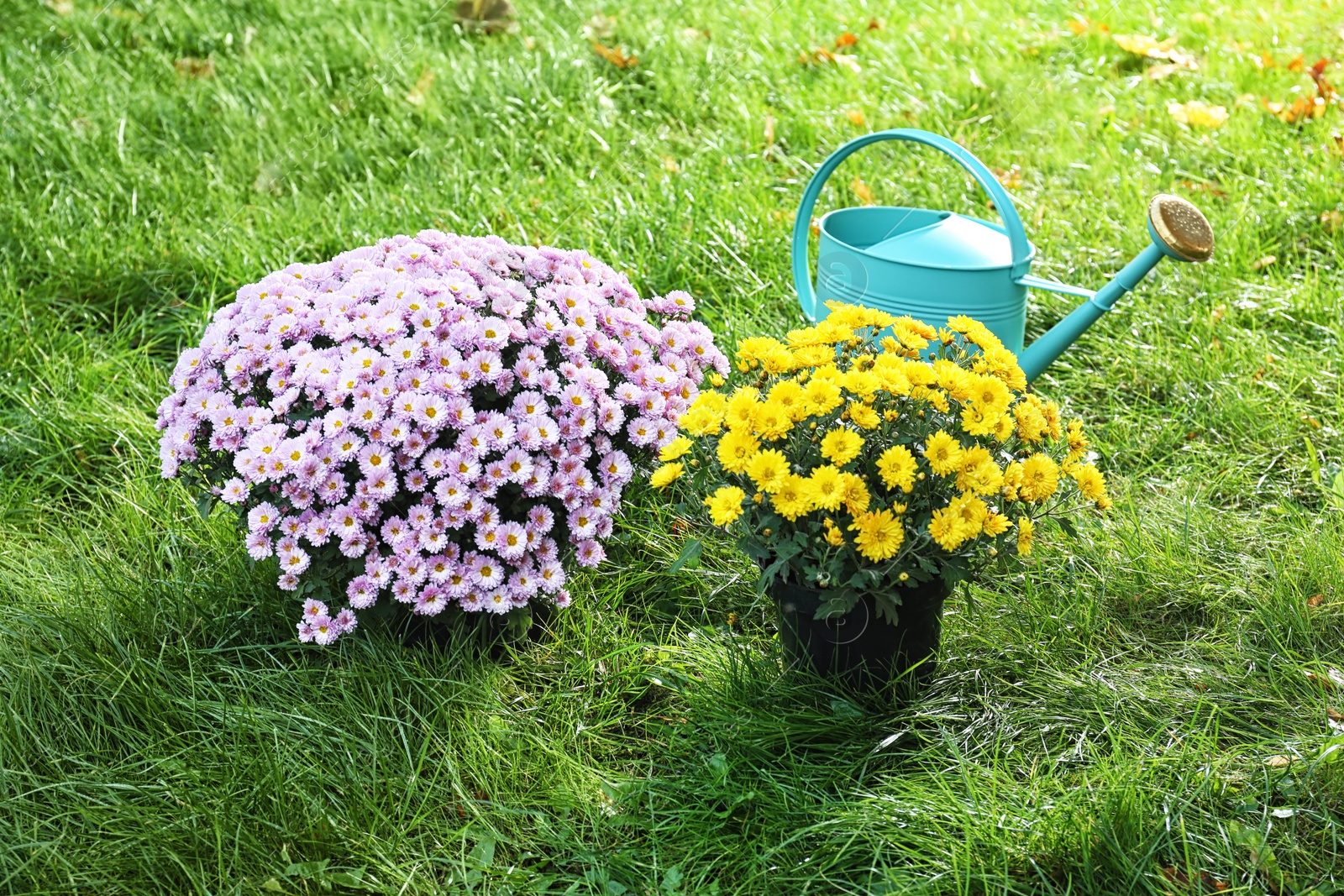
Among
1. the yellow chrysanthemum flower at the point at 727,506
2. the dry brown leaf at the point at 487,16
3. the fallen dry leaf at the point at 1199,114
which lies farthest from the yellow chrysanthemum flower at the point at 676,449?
the dry brown leaf at the point at 487,16

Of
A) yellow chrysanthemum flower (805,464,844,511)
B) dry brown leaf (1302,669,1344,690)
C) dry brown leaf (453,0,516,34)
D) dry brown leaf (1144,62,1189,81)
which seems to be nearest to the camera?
yellow chrysanthemum flower (805,464,844,511)

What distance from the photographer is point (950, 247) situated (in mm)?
2324

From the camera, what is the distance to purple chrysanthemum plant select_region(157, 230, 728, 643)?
1791 millimetres

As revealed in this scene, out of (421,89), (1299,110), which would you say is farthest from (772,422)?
(1299,110)

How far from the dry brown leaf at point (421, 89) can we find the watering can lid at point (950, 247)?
6.19ft

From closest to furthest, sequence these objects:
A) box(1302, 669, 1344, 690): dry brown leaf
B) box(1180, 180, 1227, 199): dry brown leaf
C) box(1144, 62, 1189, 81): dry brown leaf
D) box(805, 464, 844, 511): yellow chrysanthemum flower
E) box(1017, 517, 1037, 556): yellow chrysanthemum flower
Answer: box(805, 464, 844, 511): yellow chrysanthemum flower < box(1017, 517, 1037, 556): yellow chrysanthemum flower < box(1302, 669, 1344, 690): dry brown leaf < box(1180, 180, 1227, 199): dry brown leaf < box(1144, 62, 1189, 81): dry brown leaf

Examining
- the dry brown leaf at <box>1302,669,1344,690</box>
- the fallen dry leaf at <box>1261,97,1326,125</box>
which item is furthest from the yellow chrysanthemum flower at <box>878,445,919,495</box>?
the fallen dry leaf at <box>1261,97,1326,125</box>

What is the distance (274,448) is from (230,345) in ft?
0.78

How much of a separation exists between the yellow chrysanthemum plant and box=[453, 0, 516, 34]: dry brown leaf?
111 inches

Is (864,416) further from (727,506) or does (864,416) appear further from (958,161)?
(958,161)

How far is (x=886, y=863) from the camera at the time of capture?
1506 millimetres

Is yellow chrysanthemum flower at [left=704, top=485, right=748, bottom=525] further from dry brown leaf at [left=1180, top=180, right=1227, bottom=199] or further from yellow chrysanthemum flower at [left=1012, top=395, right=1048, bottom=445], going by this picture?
dry brown leaf at [left=1180, top=180, right=1227, bottom=199]

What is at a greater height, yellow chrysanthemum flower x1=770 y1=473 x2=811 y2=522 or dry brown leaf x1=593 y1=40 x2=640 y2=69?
yellow chrysanthemum flower x1=770 y1=473 x2=811 y2=522

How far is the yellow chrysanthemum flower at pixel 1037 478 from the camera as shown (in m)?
1.68
